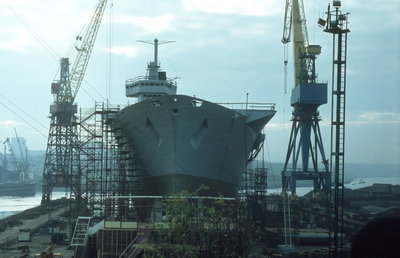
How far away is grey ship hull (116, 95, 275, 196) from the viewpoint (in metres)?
32.5

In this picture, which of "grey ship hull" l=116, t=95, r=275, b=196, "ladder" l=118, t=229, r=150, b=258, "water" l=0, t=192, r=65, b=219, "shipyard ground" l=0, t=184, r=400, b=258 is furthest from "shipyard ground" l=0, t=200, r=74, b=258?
"water" l=0, t=192, r=65, b=219

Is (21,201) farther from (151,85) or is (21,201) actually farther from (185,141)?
(185,141)

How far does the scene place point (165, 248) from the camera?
17.7 m

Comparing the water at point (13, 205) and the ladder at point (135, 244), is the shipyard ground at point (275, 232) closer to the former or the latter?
the ladder at point (135, 244)

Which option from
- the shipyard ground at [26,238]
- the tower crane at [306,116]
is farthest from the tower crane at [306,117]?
the shipyard ground at [26,238]

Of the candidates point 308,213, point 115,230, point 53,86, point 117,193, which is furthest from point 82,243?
point 53,86

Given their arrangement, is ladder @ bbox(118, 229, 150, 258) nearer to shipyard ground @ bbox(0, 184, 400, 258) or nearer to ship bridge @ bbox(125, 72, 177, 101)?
shipyard ground @ bbox(0, 184, 400, 258)

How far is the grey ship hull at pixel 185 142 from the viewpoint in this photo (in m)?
32.5

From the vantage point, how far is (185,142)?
107 feet

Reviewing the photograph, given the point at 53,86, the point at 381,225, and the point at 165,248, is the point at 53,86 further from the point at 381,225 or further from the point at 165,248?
the point at 381,225

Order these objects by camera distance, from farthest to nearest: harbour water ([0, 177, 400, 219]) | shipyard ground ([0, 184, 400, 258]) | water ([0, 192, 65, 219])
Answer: harbour water ([0, 177, 400, 219])
water ([0, 192, 65, 219])
shipyard ground ([0, 184, 400, 258])

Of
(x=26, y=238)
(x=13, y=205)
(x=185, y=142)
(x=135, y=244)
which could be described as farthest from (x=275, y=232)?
(x=13, y=205)

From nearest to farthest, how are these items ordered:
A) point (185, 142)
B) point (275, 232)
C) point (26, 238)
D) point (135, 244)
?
point (135, 244) < point (185, 142) < point (275, 232) < point (26, 238)

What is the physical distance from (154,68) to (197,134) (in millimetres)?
13615
